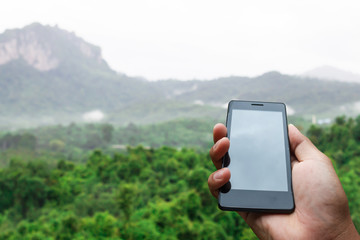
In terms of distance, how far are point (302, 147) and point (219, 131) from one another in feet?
0.60

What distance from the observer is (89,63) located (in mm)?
40750

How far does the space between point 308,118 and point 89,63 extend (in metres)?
27.3

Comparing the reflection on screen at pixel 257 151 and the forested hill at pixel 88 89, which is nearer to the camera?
the reflection on screen at pixel 257 151

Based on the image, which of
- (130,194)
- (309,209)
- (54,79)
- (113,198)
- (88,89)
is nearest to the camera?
(309,209)

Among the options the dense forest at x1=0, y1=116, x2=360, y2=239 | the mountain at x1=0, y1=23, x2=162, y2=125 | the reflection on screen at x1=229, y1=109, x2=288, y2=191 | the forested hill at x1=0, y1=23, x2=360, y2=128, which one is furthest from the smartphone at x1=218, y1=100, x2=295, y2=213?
the mountain at x1=0, y1=23, x2=162, y2=125

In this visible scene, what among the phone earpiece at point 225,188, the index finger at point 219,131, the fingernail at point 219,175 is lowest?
the phone earpiece at point 225,188

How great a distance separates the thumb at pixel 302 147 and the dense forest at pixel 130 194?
9.43ft

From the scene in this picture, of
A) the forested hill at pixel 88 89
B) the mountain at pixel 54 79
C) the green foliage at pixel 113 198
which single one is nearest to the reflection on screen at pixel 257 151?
the green foliage at pixel 113 198

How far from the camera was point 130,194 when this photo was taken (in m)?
8.29

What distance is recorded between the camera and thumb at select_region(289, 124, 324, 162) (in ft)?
2.32

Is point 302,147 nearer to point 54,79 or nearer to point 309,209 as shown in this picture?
point 309,209

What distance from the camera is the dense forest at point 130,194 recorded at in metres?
5.79

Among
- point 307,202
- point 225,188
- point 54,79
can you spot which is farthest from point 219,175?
point 54,79

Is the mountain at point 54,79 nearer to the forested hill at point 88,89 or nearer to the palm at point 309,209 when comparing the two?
the forested hill at point 88,89
